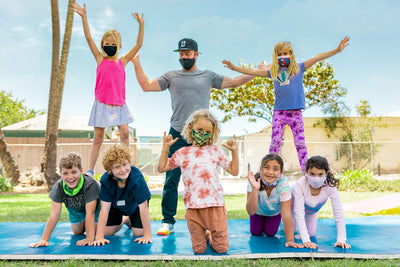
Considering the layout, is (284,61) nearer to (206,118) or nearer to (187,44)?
(187,44)

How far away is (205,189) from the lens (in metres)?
3.39

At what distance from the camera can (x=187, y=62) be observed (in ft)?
14.6

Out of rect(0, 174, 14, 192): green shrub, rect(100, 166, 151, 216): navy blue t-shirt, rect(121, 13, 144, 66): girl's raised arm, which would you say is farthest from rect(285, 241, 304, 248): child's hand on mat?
rect(0, 174, 14, 192): green shrub

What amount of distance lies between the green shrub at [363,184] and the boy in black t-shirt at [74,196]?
11.1 meters

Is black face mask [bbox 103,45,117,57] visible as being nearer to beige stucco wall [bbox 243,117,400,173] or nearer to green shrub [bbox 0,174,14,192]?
green shrub [bbox 0,174,14,192]

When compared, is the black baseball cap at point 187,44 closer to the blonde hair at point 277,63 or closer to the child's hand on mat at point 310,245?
the blonde hair at point 277,63

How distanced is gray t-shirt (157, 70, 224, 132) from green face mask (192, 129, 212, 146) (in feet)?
2.68

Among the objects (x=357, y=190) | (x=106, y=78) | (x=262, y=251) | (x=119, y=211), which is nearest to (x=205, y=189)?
(x=262, y=251)

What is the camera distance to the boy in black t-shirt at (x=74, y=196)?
3.62 m

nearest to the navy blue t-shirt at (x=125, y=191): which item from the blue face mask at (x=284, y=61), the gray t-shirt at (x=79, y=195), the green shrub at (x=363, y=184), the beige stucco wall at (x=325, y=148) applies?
the gray t-shirt at (x=79, y=195)

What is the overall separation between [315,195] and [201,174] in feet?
4.64

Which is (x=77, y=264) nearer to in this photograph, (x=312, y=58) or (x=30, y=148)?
(x=312, y=58)

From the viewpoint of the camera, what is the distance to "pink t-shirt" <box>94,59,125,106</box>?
4.72 meters

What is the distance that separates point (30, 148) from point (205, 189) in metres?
20.7
